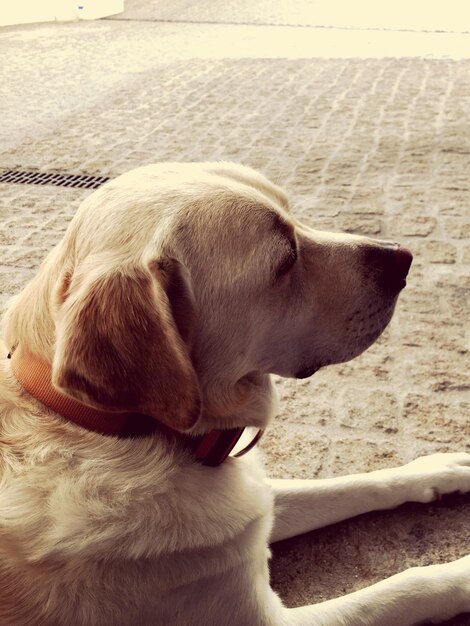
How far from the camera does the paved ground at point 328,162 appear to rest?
2.83m

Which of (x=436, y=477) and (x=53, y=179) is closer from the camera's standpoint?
(x=436, y=477)

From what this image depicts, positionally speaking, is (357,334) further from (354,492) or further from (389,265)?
(354,492)

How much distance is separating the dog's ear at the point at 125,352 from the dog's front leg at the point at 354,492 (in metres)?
1.06

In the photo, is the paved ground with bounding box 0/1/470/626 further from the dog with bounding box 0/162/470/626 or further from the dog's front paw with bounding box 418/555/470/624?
the dog with bounding box 0/162/470/626

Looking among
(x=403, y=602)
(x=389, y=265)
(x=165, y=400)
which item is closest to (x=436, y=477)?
(x=403, y=602)

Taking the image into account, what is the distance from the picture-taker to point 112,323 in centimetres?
178

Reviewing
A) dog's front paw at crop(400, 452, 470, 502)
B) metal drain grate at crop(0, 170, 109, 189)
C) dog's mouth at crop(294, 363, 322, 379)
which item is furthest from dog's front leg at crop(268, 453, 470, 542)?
metal drain grate at crop(0, 170, 109, 189)

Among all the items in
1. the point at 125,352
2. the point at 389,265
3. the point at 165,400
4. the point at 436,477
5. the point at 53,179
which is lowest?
the point at 53,179

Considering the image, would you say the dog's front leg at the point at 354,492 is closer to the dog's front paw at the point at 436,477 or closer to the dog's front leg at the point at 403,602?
the dog's front paw at the point at 436,477

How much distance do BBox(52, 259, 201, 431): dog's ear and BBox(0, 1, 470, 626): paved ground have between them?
1167mm

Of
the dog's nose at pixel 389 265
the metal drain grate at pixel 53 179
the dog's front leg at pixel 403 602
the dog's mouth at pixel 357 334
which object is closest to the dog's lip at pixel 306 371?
the dog's mouth at pixel 357 334

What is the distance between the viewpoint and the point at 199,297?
205 cm

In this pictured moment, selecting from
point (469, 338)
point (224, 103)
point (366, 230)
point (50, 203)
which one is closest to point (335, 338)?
point (469, 338)

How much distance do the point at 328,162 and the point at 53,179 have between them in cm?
259
